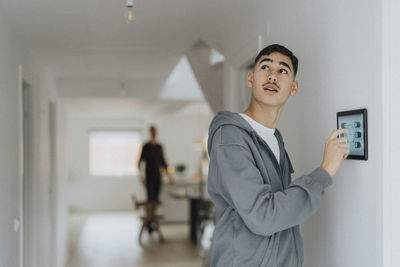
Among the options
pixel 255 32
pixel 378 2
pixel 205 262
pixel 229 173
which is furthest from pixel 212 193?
pixel 205 262

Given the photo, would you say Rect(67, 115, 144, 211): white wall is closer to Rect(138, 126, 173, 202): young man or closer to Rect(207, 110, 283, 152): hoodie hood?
Rect(138, 126, 173, 202): young man

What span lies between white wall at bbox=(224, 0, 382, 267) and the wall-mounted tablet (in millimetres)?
26

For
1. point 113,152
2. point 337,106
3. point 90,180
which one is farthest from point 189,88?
point 90,180

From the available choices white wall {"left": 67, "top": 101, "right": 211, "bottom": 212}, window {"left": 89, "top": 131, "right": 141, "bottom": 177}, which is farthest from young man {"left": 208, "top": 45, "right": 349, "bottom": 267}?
window {"left": 89, "top": 131, "right": 141, "bottom": 177}

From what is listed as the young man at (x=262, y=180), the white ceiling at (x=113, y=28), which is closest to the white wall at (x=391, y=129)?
the young man at (x=262, y=180)

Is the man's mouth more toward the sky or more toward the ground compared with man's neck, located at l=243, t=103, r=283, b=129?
more toward the sky

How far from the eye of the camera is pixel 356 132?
159 centimetres

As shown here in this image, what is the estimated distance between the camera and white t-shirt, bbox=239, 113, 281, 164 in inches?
66.8

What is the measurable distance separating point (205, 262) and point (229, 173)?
3.36 meters

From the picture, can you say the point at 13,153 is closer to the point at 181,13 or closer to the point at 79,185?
the point at 181,13

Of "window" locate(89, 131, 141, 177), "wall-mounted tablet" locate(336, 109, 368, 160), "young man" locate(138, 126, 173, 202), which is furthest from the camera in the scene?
"window" locate(89, 131, 141, 177)

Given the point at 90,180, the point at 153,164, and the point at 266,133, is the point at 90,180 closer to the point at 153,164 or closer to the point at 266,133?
the point at 153,164

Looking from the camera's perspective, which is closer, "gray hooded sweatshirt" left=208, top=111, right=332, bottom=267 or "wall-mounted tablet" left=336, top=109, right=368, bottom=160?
"gray hooded sweatshirt" left=208, top=111, right=332, bottom=267

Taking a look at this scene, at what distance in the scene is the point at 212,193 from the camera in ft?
5.42
